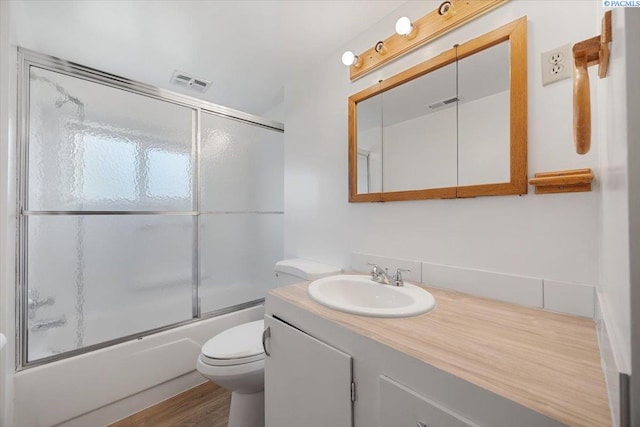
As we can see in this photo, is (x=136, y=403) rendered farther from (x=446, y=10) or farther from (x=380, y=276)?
(x=446, y=10)

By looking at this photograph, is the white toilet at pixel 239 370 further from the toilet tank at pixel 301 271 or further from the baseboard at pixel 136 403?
the baseboard at pixel 136 403

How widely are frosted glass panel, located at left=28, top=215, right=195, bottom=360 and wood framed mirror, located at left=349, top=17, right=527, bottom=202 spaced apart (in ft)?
4.37

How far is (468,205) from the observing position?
1.09 meters

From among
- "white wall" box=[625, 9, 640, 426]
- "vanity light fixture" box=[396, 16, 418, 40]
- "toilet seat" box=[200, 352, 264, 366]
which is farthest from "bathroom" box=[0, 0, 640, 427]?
"toilet seat" box=[200, 352, 264, 366]

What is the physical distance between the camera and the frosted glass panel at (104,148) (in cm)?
131

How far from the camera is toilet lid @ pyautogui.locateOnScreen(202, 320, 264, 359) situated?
4.07 feet

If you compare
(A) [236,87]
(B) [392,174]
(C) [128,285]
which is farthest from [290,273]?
(A) [236,87]

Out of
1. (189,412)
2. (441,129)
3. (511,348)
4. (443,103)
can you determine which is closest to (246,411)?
(189,412)

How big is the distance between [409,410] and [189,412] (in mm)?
1517

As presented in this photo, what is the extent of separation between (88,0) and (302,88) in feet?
4.04

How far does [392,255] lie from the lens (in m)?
1.37

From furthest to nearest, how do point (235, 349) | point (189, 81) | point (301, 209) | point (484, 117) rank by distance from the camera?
point (189, 81) < point (301, 209) < point (235, 349) < point (484, 117)

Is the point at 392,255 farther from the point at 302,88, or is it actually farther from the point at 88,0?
the point at 88,0

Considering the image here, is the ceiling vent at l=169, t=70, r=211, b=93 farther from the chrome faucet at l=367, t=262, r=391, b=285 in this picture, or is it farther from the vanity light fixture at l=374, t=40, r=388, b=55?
the chrome faucet at l=367, t=262, r=391, b=285
